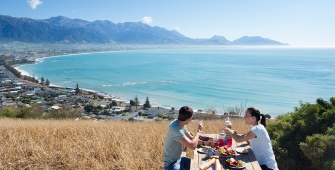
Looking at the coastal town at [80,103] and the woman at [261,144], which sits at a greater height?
the woman at [261,144]

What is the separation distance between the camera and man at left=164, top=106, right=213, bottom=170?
3.67 metres

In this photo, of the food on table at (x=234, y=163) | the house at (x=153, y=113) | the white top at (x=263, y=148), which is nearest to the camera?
the food on table at (x=234, y=163)

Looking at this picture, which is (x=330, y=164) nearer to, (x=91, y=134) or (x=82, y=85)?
(x=91, y=134)

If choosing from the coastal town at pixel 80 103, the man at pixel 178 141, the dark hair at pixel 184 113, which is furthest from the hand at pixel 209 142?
the coastal town at pixel 80 103

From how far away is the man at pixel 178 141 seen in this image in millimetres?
3674

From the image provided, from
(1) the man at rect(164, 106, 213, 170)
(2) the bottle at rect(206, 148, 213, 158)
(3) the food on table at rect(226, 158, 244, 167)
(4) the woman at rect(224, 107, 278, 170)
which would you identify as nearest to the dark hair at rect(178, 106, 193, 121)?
(1) the man at rect(164, 106, 213, 170)

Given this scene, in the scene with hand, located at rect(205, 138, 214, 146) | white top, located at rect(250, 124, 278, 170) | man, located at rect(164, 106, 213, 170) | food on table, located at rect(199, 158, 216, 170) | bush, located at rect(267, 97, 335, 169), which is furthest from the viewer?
bush, located at rect(267, 97, 335, 169)

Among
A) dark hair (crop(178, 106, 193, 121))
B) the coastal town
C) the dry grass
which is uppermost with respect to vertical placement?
dark hair (crop(178, 106, 193, 121))

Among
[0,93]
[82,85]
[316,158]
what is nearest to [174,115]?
[316,158]

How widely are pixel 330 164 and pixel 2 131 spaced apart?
736 cm

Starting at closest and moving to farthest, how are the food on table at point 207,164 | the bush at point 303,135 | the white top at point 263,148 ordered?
the food on table at point 207,164 < the white top at point 263,148 < the bush at point 303,135

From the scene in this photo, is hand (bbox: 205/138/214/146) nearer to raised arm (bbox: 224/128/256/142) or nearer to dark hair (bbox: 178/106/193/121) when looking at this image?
raised arm (bbox: 224/128/256/142)

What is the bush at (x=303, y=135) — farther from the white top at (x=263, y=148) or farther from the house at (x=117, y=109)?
the house at (x=117, y=109)

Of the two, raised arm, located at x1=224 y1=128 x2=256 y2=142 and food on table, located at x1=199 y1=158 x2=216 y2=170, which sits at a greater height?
raised arm, located at x1=224 y1=128 x2=256 y2=142
